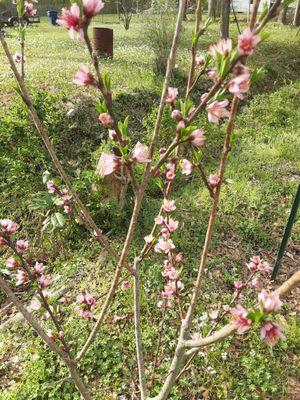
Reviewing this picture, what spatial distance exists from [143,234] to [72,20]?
3104 mm

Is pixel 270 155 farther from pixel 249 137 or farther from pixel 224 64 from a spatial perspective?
pixel 224 64

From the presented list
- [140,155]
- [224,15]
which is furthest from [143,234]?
[224,15]

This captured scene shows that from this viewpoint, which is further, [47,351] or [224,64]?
[47,351]

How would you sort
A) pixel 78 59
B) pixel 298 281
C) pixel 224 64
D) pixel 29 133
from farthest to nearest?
pixel 78 59
pixel 29 133
pixel 298 281
pixel 224 64

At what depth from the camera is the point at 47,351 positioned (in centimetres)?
279

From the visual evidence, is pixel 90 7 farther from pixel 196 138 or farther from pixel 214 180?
pixel 214 180

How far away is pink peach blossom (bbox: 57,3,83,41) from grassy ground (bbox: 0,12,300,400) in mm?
1406

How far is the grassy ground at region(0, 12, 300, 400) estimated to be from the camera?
258 centimetres

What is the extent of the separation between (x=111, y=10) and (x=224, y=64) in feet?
105

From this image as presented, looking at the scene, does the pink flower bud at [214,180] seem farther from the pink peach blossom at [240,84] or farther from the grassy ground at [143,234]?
the grassy ground at [143,234]

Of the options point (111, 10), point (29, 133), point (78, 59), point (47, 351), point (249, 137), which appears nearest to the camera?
point (47, 351)

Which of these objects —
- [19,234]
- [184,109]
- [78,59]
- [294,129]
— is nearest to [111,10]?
[78,59]

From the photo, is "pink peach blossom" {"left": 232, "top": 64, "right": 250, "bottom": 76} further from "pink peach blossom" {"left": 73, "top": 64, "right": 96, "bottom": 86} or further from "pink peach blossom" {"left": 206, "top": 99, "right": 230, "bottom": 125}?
"pink peach blossom" {"left": 73, "top": 64, "right": 96, "bottom": 86}

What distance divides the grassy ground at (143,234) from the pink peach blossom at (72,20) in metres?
1.41
